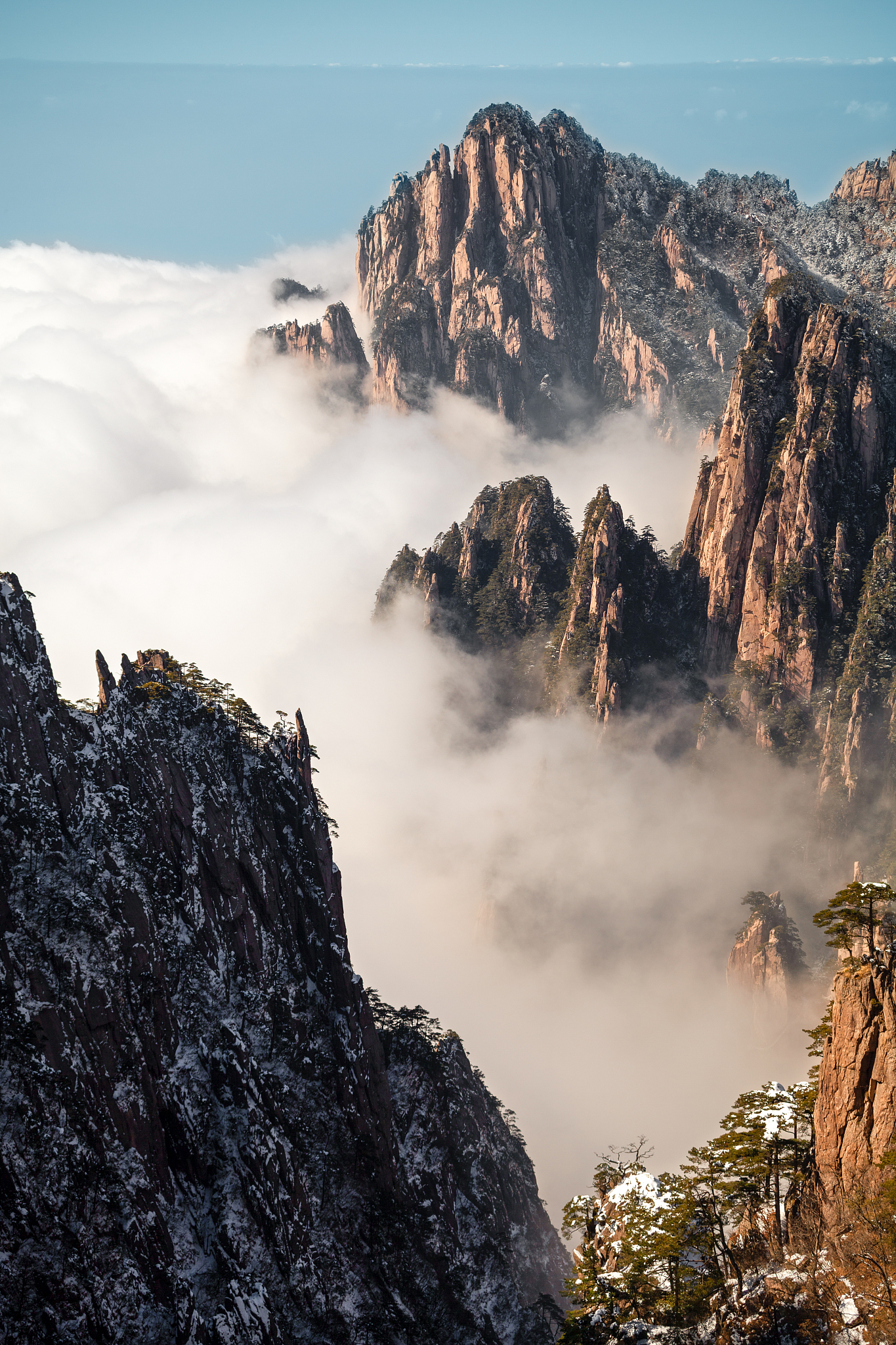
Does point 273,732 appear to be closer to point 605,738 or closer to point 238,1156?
point 238,1156

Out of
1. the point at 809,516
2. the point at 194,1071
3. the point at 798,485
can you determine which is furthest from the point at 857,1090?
the point at 798,485

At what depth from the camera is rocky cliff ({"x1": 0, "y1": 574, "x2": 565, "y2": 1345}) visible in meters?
55.6

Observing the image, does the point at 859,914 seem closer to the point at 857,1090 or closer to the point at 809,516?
the point at 857,1090

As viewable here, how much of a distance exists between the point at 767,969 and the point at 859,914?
10371cm

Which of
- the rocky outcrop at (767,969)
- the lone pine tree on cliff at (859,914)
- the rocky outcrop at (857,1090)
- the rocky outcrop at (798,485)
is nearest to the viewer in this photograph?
the rocky outcrop at (857,1090)

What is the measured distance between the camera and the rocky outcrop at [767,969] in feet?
465

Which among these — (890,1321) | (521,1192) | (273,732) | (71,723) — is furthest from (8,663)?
(521,1192)

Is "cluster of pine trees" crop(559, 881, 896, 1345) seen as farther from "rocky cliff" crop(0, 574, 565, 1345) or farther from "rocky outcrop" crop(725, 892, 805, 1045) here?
"rocky outcrop" crop(725, 892, 805, 1045)

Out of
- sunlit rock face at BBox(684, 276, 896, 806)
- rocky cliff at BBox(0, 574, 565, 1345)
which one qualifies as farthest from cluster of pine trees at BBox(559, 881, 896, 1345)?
sunlit rock face at BBox(684, 276, 896, 806)

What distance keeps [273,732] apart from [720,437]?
12998cm

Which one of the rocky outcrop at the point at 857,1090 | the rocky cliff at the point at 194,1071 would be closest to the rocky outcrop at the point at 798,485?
the rocky cliff at the point at 194,1071

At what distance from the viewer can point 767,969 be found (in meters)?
144

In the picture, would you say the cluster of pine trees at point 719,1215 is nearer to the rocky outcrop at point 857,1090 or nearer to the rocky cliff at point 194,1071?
the rocky outcrop at point 857,1090

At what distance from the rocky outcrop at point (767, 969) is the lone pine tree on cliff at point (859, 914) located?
99833mm
